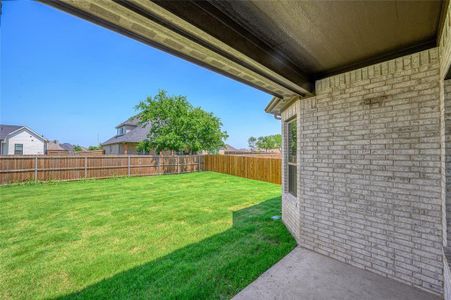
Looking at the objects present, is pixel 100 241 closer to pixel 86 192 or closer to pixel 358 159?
pixel 358 159

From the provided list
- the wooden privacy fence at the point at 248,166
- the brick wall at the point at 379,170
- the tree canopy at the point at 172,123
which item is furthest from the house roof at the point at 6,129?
the brick wall at the point at 379,170

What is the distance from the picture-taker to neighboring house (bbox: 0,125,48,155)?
2219cm

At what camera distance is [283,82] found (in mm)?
3043

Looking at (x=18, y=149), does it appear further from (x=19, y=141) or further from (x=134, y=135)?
(x=134, y=135)

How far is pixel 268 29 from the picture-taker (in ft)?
6.91

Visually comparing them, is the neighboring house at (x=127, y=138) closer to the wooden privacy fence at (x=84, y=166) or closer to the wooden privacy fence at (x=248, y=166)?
the wooden privacy fence at (x=84, y=166)

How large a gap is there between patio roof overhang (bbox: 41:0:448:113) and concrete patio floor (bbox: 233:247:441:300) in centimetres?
268

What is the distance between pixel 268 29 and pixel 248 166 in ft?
37.8

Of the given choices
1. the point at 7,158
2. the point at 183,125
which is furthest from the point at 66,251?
the point at 183,125

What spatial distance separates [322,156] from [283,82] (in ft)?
4.59

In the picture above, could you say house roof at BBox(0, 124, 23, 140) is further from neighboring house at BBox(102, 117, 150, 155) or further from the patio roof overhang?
the patio roof overhang

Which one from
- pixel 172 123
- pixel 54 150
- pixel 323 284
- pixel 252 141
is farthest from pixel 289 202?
pixel 252 141

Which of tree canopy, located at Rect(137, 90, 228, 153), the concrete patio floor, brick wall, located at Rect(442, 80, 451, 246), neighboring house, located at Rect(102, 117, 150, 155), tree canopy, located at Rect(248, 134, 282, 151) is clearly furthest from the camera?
tree canopy, located at Rect(248, 134, 282, 151)

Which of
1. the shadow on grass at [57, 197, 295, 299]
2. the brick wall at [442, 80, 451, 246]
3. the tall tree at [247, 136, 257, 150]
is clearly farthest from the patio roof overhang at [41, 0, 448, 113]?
the tall tree at [247, 136, 257, 150]
